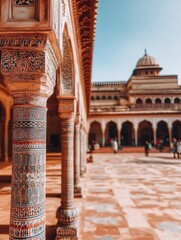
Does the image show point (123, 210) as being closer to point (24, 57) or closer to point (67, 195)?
point (67, 195)

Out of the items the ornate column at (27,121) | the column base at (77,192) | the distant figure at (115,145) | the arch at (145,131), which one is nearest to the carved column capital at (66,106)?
the ornate column at (27,121)

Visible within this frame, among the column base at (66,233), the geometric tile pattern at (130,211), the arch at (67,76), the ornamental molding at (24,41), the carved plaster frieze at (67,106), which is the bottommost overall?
the geometric tile pattern at (130,211)

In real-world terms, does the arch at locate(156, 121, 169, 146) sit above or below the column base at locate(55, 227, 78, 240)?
above

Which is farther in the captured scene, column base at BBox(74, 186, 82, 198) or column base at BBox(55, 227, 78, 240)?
column base at BBox(74, 186, 82, 198)

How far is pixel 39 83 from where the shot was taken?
2348 millimetres

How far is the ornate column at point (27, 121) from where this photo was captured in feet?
7.19

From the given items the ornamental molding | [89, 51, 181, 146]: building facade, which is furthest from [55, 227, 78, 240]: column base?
[89, 51, 181, 146]: building facade

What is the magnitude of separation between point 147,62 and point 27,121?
1620 inches

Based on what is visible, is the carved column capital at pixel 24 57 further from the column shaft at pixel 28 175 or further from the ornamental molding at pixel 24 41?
the column shaft at pixel 28 175

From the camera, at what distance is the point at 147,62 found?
4094cm

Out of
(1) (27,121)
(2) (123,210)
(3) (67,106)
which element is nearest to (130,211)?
(2) (123,210)

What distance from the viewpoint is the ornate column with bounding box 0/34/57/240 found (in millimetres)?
2191

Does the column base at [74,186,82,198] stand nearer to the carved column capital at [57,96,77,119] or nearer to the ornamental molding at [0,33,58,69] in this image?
the carved column capital at [57,96,77,119]

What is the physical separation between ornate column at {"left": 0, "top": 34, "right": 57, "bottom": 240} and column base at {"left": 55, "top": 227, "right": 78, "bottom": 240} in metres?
2.06
